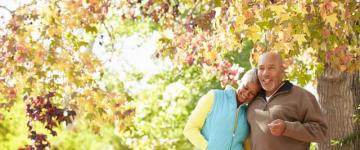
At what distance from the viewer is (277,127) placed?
5977mm

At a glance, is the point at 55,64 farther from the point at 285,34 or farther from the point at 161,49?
the point at 285,34

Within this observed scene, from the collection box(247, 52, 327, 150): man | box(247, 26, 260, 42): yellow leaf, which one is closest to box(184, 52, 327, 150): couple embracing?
box(247, 52, 327, 150): man

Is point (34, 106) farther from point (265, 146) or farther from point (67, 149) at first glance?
point (67, 149)

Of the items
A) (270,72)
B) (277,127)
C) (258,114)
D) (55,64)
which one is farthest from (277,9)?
(55,64)

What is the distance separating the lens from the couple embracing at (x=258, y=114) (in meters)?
6.22

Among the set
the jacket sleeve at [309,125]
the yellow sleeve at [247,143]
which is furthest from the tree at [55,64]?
the jacket sleeve at [309,125]

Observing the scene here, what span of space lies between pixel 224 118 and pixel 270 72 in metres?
0.50

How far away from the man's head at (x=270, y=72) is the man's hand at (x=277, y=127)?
1.21 feet

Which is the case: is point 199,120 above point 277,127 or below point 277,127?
above

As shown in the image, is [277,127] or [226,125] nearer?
[277,127]

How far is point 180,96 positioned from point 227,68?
12530 mm

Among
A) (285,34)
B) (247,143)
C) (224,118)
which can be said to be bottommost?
(247,143)

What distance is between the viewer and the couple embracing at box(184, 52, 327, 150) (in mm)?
6219

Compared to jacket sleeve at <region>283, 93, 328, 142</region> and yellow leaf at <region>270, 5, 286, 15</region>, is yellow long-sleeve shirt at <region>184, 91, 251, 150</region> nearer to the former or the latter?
jacket sleeve at <region>283, 93, 328, 142</region>
